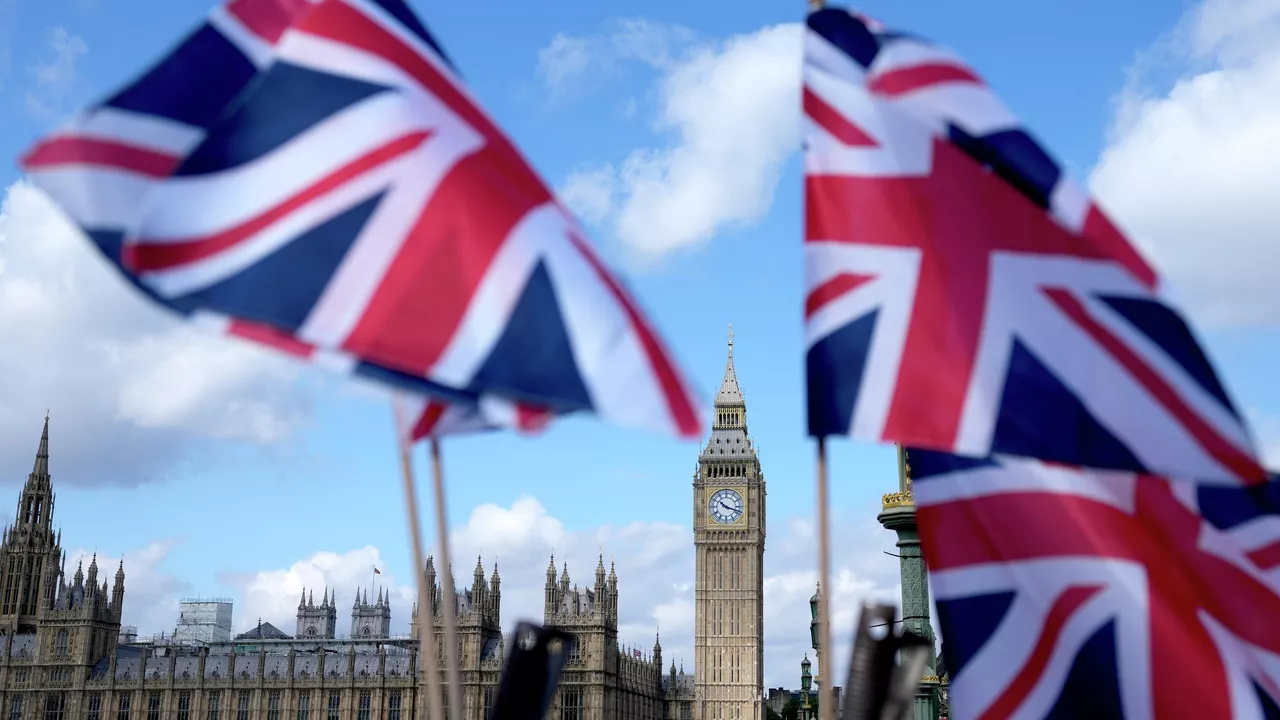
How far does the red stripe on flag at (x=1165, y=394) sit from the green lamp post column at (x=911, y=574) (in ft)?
53.1

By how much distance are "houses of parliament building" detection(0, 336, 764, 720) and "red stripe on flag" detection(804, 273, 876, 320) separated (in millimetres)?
66129

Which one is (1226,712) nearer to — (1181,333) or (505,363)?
(1181,333)

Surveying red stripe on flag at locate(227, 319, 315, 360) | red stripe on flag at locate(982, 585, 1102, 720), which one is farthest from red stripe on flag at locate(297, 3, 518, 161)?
red stripe on flag at locate(982, 585, 1102, 720)

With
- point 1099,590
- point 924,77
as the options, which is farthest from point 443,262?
point 1099,590

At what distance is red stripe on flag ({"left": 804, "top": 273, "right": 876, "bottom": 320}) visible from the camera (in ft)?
24.7

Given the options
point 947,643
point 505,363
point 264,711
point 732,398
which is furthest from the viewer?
point 732,398

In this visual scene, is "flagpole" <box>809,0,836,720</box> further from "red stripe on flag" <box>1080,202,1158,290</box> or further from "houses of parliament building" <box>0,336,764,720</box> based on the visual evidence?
"houses of parliament building" <box>0,336,764,720</box>

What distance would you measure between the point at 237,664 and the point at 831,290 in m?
85.8

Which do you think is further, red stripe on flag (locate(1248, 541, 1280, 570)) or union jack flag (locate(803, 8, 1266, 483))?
red stripe on flag (locate(1248, 541, 1280, 570))

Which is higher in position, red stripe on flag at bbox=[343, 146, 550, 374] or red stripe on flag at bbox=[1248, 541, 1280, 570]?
red stripe on flag at bbox=[343, 146, 550, 374]

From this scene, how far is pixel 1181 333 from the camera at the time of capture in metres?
7.18

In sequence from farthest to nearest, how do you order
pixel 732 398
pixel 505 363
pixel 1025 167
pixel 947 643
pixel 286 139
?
pixel 732 398 → pixel 947 643 → pixel 1025 167 → pixel 286 139 → pixel 505 363

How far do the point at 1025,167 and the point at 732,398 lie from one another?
95.8 m

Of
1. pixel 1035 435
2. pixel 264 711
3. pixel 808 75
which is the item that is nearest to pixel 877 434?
pixel 1035 435
